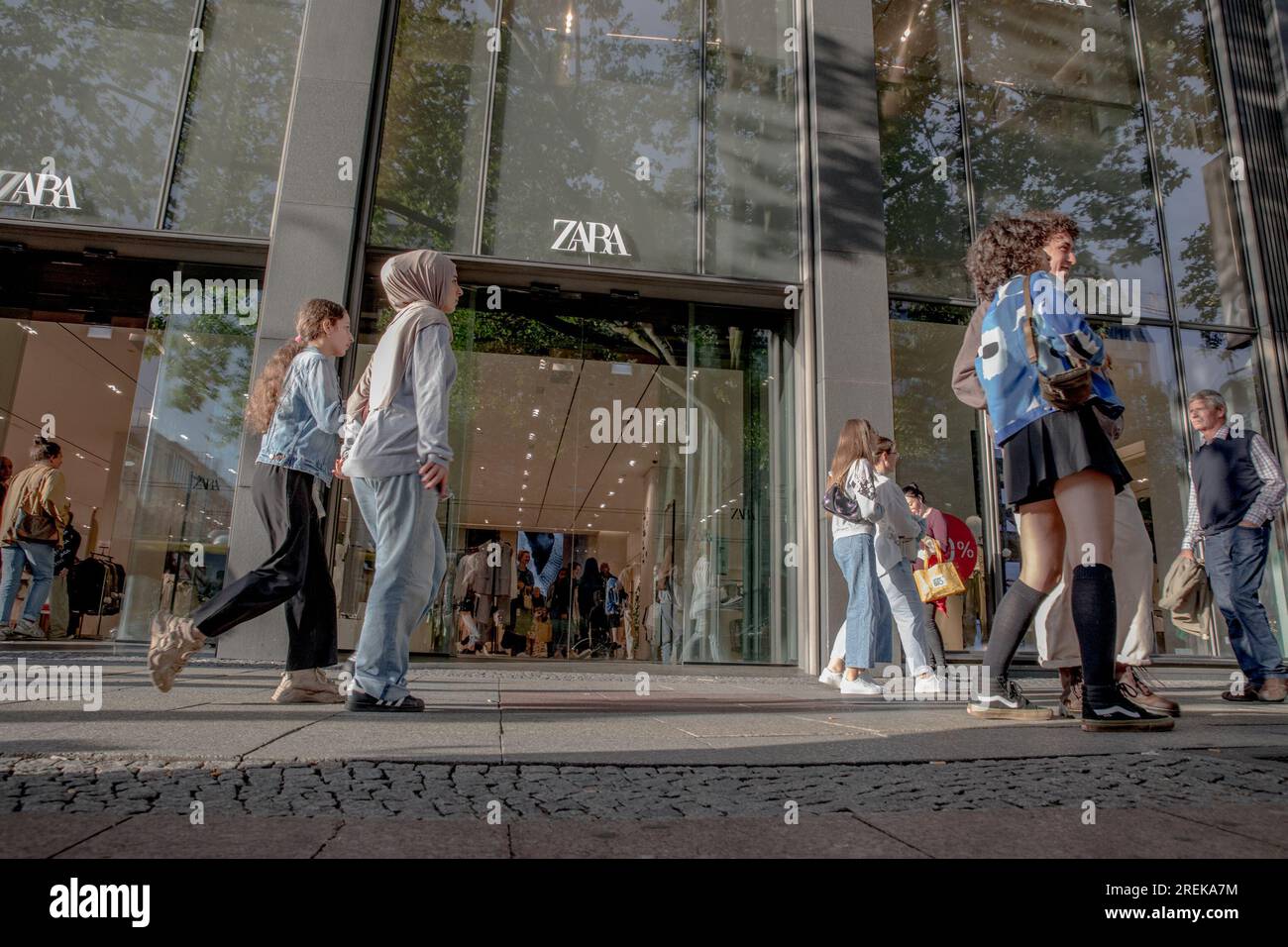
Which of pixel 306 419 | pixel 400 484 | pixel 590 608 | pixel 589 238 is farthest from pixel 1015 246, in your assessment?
pixel 590 608

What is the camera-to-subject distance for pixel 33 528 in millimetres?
8750

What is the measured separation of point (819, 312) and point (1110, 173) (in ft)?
14.1

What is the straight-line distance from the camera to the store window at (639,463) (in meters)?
8.52

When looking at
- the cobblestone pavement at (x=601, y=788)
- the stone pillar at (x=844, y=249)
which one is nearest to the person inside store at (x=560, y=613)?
the stone pillar at (x=844, y=249)

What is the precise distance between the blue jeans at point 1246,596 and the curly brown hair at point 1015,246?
2832 millimetres

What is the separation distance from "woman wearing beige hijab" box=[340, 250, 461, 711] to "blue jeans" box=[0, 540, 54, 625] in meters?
6.74

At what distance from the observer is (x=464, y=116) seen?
8594 millimetres

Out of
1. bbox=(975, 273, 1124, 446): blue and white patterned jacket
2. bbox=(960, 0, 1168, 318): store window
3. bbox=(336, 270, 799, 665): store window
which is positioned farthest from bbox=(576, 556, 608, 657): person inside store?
bbox=(975, 273, 1124, 446): blue and white patterned jacket

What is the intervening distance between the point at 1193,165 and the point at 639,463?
23.4 feet

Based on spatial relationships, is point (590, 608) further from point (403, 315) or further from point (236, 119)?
point (403, 315)

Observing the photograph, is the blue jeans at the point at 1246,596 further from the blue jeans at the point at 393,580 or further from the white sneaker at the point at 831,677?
the blue jeans at the point at 393,580
